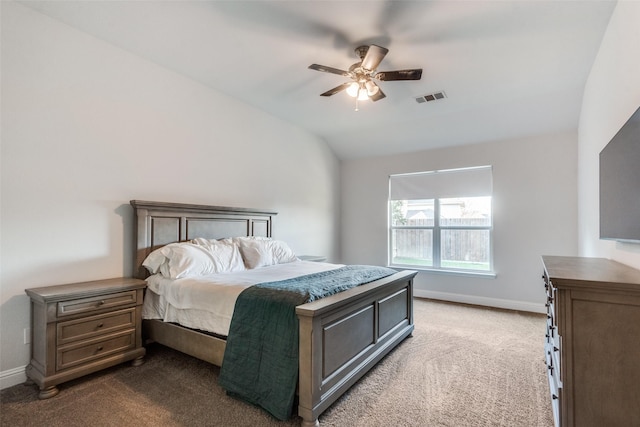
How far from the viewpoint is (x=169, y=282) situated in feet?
8.84

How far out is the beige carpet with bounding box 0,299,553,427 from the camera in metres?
1.93

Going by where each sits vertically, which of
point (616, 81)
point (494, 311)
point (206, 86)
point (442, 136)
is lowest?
point (494, 311)

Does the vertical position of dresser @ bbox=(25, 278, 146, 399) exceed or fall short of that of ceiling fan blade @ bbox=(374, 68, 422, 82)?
it falls short

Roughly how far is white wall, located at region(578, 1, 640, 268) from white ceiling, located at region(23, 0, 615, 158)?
20 centimetres

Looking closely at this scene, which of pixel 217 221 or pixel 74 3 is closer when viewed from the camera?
pixel 74 3

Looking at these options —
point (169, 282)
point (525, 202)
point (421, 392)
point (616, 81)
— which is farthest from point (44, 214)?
point (525, 202)

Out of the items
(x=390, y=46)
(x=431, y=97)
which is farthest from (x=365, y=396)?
(x=431, y=97)

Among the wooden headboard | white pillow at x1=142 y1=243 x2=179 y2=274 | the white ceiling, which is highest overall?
the white ceiling

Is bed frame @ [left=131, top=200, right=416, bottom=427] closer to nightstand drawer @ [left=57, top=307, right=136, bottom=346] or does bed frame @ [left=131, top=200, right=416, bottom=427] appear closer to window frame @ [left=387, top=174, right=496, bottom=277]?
nightstand drawer @ [left=57, top=307, right=136, bottom=346]

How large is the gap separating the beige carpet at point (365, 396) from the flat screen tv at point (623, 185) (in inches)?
49.5

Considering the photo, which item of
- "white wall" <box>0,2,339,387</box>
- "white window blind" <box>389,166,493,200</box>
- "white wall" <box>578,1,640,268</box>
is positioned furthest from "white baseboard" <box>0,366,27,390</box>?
"white window blind" <box>389,166,493,200</box>

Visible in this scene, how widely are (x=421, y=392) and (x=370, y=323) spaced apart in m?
0.59

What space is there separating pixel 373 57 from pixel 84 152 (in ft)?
8.47

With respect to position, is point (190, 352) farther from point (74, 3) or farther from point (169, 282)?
point (74, 3)
